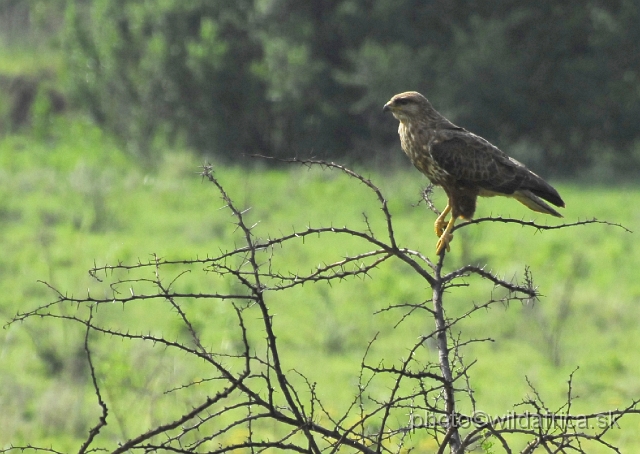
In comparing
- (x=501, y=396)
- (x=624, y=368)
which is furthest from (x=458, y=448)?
(x=624, y=368)

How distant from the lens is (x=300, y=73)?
25.0 m

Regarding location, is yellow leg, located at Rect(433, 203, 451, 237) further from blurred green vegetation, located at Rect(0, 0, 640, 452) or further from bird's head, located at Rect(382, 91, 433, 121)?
blurred green vegetation, located at Rect(0, 0, 640, 452)

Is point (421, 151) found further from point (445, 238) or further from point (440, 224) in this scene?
point (445, 238)

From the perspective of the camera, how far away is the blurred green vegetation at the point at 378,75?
79.1 feet

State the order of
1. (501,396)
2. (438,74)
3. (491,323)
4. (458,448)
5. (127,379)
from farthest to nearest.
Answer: (438,74) < (491,323) < (501,396) < (127,379) < (458,448)

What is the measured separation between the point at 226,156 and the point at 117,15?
16.9ft

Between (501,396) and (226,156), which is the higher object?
(226,156)

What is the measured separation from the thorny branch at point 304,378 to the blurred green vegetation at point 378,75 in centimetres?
750

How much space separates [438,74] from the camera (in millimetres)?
24203

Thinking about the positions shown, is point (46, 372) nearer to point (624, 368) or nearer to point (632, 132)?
point (624, 368)

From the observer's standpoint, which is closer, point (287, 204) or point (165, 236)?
point (165, 236)

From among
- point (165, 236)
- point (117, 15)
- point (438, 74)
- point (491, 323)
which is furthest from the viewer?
point (117, 15)

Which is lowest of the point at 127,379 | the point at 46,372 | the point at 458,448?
the point at 458,448

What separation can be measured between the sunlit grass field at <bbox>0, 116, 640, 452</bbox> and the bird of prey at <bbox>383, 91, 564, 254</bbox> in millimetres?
629
